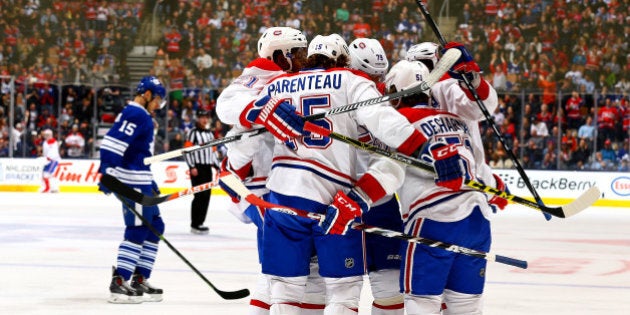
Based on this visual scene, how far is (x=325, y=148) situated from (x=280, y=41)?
67 centimetres

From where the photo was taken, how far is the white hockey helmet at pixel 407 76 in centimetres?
402

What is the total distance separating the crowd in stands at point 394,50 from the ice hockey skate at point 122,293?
1053 centimetres

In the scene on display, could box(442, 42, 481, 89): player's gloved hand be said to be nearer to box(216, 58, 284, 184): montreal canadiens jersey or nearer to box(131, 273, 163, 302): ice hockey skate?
box(216, 58, 284, 184): montreal canadiens jersey

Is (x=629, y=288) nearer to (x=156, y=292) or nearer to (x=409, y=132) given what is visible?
(x=156, y=292)

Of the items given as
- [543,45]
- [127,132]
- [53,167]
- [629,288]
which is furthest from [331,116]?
[543,45]

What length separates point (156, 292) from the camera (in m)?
6.26

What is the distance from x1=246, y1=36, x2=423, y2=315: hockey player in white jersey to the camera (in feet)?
12.8

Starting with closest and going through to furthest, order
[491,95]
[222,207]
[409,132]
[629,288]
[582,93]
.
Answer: [409,132] < [491,95] < [629,288] < [222,207] < [582,93]

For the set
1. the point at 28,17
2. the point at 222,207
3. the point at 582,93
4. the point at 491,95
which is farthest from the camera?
the point at 28,17

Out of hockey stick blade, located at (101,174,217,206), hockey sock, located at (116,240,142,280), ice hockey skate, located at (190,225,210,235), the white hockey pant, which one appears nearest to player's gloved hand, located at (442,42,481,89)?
the white hockey pant

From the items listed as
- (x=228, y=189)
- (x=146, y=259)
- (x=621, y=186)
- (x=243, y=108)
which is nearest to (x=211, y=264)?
(x=146, y=259)

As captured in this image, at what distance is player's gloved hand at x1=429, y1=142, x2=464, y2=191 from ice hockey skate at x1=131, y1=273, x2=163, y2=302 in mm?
2871

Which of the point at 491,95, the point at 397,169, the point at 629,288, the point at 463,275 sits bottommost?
the point at 629,288

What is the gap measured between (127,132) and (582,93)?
36.4 feet
